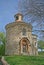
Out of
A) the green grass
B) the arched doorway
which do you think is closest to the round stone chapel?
the arched doorway

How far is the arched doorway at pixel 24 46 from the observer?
38.8 meters

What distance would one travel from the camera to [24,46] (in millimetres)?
39531

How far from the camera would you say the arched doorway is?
3875 centimetres

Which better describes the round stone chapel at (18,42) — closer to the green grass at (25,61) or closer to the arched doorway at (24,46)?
the arched doorway at (24,46)

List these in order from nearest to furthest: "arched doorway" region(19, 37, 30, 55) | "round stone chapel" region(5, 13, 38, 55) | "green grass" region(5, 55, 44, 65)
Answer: "green grass" region(5, 55, 44, 65) → "round stone chapel" region(5, 13, 38, 55) → "arched doorway" region(19, 37, 30, 55)

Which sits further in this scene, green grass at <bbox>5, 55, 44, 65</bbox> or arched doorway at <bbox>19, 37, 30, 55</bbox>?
arched doorway at <bbox>19, 37, 30, 55</bbox>

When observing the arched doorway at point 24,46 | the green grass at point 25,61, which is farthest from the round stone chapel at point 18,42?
the green grass at point 25,61

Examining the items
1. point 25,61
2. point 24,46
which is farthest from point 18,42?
point 25,61

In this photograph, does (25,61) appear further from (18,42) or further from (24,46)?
(24,46)

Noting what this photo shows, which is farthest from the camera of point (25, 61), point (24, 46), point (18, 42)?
point (24, 46)

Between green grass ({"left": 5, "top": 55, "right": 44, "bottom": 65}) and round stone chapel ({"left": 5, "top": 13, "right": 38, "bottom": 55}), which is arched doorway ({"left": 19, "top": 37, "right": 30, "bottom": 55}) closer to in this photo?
round stone chapel ({"left": 5, "top": 13, "right": 38, "bottom": 55})

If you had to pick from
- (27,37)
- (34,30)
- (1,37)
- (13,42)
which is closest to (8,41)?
(13,42)

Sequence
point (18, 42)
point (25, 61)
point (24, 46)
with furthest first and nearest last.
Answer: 1. point (24, 46)
2. point (18, 42)
3. point (25, 61)

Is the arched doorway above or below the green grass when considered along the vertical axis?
above
